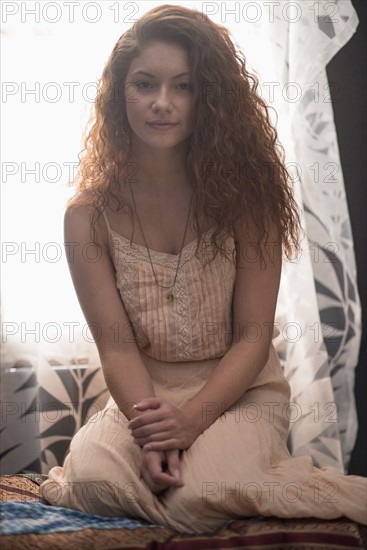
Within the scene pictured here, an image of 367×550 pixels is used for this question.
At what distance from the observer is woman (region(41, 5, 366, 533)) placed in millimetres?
1708

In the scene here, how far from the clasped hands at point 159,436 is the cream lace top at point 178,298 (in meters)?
0.21

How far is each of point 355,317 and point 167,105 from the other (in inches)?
36.9

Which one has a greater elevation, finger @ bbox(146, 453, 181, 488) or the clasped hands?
the clasped hands

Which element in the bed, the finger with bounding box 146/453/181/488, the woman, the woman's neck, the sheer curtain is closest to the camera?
the bed

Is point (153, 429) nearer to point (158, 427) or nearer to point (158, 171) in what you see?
point (158, 427)

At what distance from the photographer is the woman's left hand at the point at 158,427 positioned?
1571mm

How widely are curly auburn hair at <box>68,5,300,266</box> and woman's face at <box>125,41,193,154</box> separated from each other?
2 cm

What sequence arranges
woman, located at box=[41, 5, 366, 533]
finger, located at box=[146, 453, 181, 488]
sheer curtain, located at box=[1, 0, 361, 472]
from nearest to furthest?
finger, located at box=[146, 453, 181, 488] < woman, located at box=[41, 5, 366, 533] < sheer curtain, located at box=[1, 0, 361, 472]

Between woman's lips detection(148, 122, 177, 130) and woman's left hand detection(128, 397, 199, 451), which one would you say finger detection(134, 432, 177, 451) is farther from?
woman's lips detection(148, 122, 177, 130)

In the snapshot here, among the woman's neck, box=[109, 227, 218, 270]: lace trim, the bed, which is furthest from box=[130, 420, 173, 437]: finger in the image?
the woman's neck

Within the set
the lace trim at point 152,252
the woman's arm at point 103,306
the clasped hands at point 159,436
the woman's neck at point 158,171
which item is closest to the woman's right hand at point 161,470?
the clasped hands at point 159,436

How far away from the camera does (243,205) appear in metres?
1.81

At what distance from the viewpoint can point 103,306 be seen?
1.77 m

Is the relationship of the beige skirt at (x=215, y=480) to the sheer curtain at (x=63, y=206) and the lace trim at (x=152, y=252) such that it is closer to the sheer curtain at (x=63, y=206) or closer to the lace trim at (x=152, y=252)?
the lace trim at (x=152, y=252)
